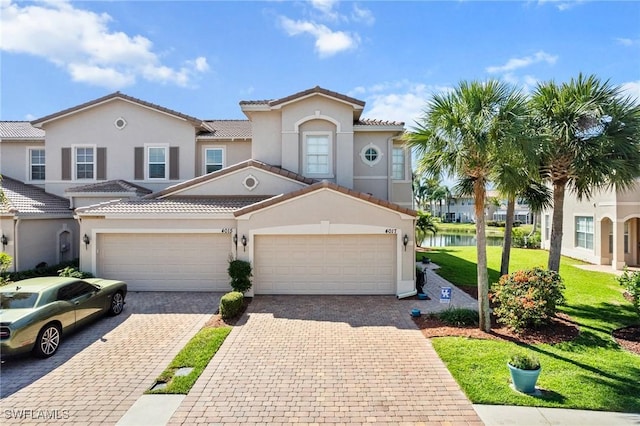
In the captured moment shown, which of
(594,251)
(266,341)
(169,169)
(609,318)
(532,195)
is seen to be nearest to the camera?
(266,341)

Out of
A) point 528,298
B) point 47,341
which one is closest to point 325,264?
point 528,298

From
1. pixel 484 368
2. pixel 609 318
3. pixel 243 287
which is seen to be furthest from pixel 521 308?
pixel 243 287

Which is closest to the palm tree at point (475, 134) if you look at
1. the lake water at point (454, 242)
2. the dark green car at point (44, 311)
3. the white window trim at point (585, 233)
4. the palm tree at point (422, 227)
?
the dark green car at point (44, 311)

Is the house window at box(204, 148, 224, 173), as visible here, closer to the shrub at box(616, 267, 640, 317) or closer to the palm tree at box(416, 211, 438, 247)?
the shrub at box(616, 267, 640, 317)

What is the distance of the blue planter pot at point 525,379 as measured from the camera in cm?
620

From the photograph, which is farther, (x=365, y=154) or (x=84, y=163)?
(x=84, y=163)

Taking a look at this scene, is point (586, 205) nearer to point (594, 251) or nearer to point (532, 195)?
point (594, 251)

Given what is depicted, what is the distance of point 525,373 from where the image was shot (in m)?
6.21

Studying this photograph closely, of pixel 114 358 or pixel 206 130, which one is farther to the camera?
pixel 206 130

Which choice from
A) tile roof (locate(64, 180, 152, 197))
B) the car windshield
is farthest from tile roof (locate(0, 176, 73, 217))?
the car windshield

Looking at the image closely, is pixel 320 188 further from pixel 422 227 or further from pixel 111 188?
pixel 422 227

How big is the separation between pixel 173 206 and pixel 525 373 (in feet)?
43.8

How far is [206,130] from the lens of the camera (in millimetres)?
19750

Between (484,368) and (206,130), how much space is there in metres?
18.3
